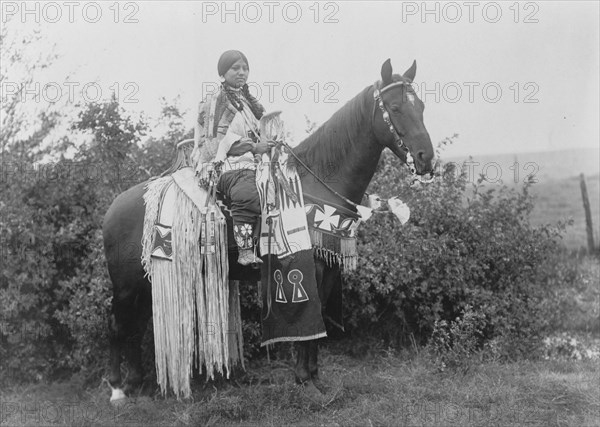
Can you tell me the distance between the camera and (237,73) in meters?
4.33

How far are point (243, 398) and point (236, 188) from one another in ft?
5.15

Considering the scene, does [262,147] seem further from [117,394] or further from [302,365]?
[117,394]

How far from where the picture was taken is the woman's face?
4.32 meters

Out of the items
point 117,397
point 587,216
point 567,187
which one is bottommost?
point 117,397

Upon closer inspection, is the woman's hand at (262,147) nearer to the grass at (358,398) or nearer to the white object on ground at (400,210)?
the white object on ground at (400,210)

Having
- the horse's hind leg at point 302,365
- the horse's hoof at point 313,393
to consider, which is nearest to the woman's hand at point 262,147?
the horse's hind leg at point 302,365

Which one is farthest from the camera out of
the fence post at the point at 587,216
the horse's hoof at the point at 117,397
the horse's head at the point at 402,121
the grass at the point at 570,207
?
the grass at the point at 570,207

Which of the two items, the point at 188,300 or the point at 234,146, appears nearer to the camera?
the point at 234,146

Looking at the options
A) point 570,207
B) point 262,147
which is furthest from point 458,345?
point 570,207

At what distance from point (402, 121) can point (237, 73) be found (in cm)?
123

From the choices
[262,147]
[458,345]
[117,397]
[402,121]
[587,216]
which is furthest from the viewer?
[587,216]

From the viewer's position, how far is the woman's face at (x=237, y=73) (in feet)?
14.2

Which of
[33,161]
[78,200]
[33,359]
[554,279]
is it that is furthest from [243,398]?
A: [554,279]

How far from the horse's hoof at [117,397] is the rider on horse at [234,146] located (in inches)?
67.1
